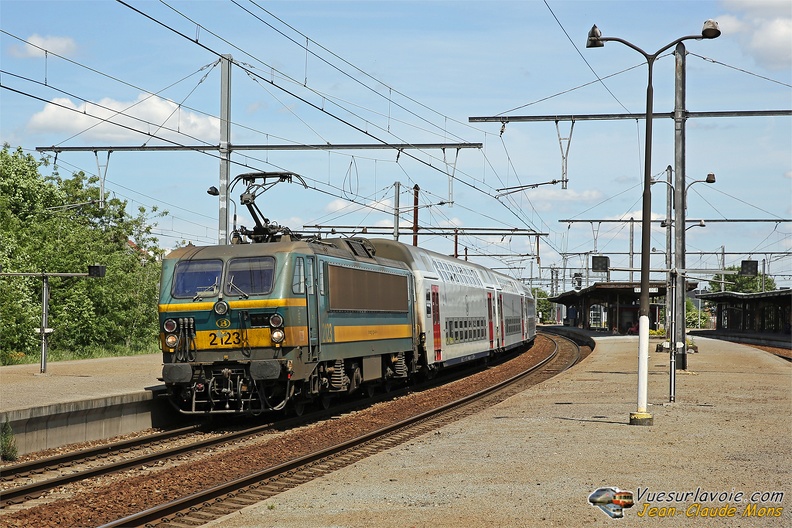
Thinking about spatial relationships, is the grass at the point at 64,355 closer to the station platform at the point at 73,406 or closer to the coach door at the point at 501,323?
the station platform at the point at 73,406

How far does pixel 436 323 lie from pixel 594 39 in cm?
1071

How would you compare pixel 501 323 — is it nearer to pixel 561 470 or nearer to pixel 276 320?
pixel 276 320

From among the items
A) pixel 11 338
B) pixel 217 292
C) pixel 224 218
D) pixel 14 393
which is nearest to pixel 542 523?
pixel 217 292

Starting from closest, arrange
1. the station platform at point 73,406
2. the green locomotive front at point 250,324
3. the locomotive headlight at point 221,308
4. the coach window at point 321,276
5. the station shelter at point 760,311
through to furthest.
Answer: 1. the station platform at point 73,406
2. the green locomotive front at point 250,324
3. the locomotive headlight at point 221,308
4. the coach window at point 321,276
5. the station shelter at point 760,311

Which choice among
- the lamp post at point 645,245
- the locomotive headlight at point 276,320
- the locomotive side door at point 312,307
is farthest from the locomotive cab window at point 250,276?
the lamp post at point 645,245

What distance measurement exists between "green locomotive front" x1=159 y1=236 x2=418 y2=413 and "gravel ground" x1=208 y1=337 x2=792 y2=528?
118 inches

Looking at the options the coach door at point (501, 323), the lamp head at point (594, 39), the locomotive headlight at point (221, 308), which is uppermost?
the lamp head at point (594, 39)

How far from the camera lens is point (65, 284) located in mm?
43625

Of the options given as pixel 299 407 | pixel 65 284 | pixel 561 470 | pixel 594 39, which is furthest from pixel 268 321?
pixel 65 284

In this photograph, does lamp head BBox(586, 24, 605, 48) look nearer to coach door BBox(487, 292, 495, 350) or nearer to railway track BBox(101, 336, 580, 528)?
railway track BBox(101, 336, 580, 528)

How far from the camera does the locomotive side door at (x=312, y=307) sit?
1789cm

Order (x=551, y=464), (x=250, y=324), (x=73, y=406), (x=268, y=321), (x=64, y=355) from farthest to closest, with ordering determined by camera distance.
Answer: (x=64, y=355), (x=250, y=324), (x=268, y=321), (x=73, y=406), (x=551, y=464)

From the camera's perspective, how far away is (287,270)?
17500 millimetres

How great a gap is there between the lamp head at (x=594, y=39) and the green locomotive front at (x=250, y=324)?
653 centimetres
